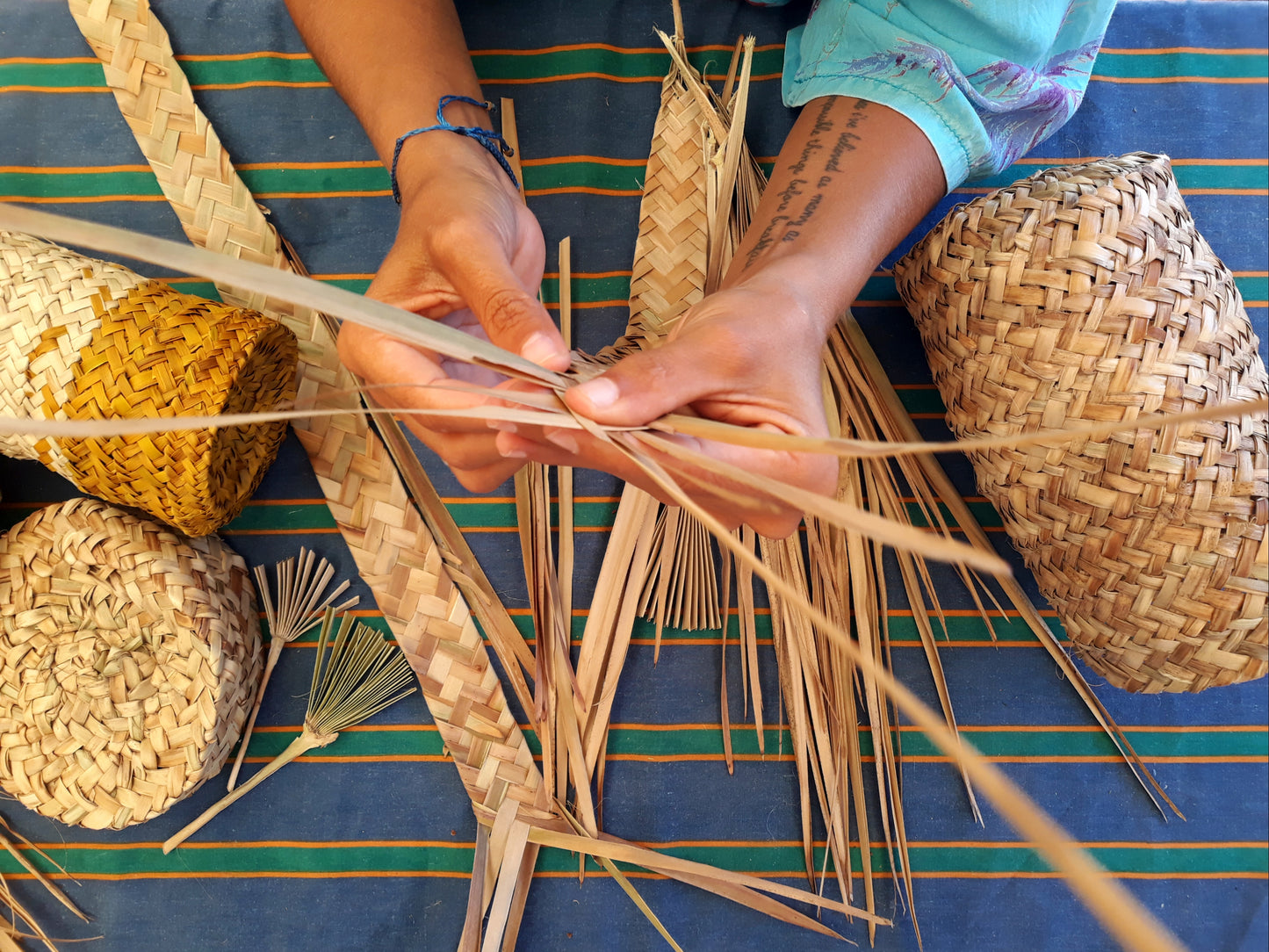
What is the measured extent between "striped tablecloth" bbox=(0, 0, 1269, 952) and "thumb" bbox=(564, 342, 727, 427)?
1.69 feet

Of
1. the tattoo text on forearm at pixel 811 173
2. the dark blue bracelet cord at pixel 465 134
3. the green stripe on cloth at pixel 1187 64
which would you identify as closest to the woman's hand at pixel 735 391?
the tattoo text on forearm at pixel 811 173

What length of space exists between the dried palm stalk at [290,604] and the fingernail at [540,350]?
68 centimetres

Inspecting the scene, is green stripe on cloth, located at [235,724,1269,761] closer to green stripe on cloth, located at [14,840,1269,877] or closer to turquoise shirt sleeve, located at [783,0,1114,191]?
green stripe on cloth, located at [14,840,1269,877]

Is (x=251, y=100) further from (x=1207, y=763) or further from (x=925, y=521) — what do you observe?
(x=1207, y=763)

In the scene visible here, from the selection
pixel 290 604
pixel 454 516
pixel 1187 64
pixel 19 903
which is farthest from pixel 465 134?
pixel 19 903

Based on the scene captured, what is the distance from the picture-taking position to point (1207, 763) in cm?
119

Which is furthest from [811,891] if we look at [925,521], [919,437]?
[919,437]

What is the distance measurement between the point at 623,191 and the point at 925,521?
2.29 ft

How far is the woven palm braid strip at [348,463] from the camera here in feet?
3.78

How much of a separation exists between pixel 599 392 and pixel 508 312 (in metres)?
0.14

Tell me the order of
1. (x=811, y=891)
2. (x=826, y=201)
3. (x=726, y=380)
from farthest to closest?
(x=811, y=891)
(x=826, y=201)
(x=726, y=380)

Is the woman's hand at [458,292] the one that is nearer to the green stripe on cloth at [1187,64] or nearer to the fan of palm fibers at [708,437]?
the fan of palm fibers at [708,437]

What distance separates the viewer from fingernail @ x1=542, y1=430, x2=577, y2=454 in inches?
27.9

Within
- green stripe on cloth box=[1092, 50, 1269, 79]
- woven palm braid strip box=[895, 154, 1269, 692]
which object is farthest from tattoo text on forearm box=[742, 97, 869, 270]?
green stripe on cloth box=[1092, 50, 1269, 79]
